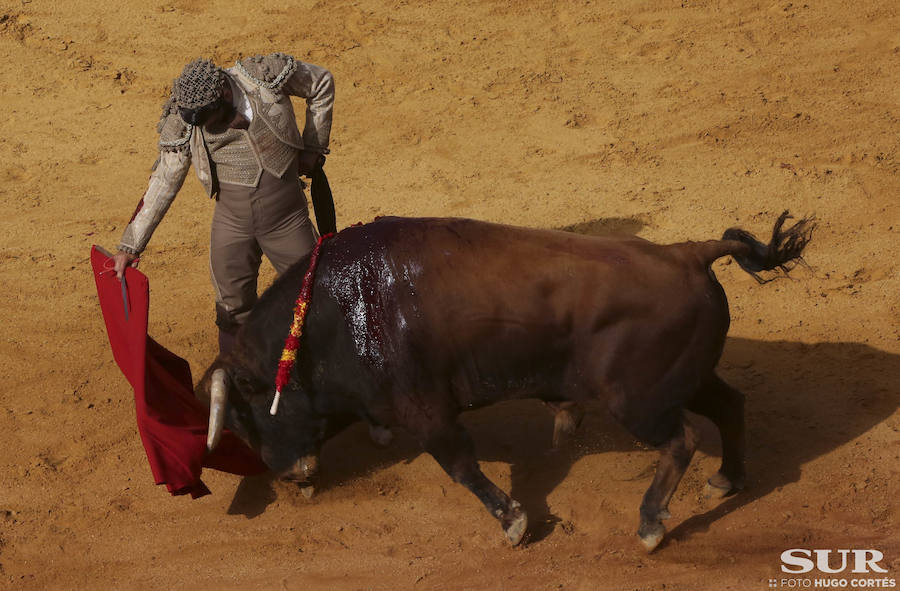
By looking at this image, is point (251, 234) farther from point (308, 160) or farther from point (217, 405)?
point (217, 405)

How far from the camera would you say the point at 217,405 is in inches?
203

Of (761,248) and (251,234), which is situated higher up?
(251,234)

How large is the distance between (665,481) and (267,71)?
9.80 feet

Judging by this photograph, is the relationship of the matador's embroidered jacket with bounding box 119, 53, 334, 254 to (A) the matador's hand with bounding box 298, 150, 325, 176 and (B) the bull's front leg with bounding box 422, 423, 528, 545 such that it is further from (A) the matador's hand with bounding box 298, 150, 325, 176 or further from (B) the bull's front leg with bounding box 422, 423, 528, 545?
(B) the bull's front leg with bounding box 422, 423, 528, 545

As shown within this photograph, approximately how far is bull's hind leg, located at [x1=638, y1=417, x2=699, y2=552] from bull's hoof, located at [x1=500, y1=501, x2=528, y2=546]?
0.60 metres

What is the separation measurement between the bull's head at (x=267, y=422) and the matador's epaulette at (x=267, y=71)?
1.51m

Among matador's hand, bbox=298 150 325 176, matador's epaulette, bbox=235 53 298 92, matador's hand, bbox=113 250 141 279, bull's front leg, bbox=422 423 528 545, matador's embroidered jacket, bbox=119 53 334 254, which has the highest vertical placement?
matador's epaulette, bbox=235 53 298 92

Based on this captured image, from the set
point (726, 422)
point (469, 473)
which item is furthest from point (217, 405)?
point (726, 422)

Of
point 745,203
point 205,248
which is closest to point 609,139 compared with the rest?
point 745,203

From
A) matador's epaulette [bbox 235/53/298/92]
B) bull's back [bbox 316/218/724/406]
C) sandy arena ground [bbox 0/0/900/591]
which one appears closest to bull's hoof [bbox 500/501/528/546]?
sandy arena ground [bbox 0/0/900/591]

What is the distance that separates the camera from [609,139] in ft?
31.1

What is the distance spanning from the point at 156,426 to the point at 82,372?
78.6 inches

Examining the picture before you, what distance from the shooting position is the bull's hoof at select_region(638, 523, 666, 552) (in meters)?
5.26

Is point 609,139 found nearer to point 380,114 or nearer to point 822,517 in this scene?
point 380,114
